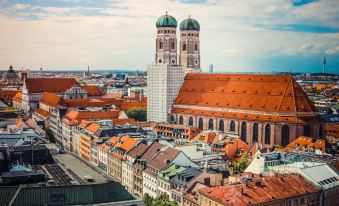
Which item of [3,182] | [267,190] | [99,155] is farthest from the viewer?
[99,155]

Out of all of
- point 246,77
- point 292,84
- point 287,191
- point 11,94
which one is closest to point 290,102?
point 292,84

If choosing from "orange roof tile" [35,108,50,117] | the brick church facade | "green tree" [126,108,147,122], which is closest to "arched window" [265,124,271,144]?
the brick church facade

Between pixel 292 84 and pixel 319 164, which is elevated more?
pixel 292 84

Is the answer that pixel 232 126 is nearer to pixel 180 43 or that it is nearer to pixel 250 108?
pixel 250 108

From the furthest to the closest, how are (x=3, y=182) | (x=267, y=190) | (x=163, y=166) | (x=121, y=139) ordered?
(x=121, y=139), (x=163, y=166), (x=267, y=190), (x=3, y=182)

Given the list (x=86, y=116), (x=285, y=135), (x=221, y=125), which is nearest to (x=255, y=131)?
(x=285, y=135)

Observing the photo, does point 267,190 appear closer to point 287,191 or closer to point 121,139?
point 287,191

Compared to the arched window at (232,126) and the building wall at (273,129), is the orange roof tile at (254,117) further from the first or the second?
the arched window at (232,126)
